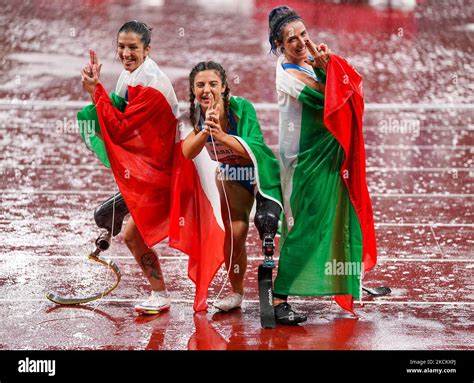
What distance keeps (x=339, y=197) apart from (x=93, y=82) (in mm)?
1600

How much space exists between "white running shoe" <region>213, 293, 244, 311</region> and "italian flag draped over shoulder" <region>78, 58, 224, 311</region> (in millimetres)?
97

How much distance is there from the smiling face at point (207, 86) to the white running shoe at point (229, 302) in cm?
120

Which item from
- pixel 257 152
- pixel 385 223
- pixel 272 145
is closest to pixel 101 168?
pixel 272 145

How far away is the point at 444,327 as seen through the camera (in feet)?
22.1

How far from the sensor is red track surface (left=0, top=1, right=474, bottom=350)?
671 cm

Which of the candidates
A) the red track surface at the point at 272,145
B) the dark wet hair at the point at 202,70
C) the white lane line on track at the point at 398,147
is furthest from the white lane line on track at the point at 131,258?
the white lane line on track at the point at 398,147

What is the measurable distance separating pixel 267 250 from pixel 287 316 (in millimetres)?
410

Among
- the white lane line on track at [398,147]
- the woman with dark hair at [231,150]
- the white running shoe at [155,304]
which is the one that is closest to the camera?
the woman with dark hair at [231,150]

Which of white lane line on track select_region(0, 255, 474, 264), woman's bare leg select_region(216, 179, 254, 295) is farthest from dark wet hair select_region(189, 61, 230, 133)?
white lane line on track select_region(0, 255, 474, 264)

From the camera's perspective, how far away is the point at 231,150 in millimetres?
6750

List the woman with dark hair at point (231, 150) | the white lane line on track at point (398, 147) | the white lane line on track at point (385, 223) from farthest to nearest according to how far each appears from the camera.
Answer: the white lane line on track at point (398, 147), the white lane line on track at point (385, 223), the woman with dark hair at point (231, 150)

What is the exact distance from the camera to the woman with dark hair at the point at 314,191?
6.75 meters

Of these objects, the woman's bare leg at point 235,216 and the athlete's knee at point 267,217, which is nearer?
the athlete's knee at point 267,217

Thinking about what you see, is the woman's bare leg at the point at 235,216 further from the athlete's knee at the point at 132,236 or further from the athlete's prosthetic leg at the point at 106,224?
the athlete's prosthetic leg at the point at 106,224
